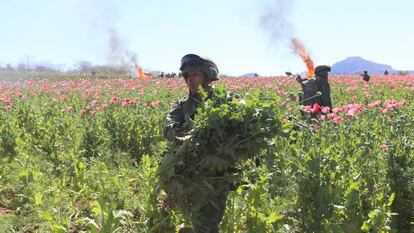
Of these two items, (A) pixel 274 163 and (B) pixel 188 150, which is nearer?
(B) pixel 188 150

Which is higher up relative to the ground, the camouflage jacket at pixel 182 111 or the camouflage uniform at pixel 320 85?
the camouflage uniform at pixel 320 85

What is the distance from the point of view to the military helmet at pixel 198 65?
3867 mm

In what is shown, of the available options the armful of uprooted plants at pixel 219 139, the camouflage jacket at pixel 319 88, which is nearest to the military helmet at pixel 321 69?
the camouflage jacket at pixel 319 88

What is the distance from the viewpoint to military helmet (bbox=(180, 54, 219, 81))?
12.7 feet

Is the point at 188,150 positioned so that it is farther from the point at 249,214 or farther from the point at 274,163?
the point at 274,163

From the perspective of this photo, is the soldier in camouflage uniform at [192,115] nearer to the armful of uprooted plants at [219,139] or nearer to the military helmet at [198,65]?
the military helmet at [198,65]

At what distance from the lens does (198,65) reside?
3.87 meters

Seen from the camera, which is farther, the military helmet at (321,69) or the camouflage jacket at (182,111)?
the military helmet at (321,69)

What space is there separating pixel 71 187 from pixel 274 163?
258 cm

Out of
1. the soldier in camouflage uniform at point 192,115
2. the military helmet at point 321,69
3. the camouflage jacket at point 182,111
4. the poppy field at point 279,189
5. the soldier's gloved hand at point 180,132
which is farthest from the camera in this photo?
the military helmet at point 321,69

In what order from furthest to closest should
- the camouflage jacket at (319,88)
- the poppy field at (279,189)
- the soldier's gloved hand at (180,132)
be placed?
the camouflage jacket at (319,88) → the poppy field at (279,189) → the soldier's gloved hand at (180,132)

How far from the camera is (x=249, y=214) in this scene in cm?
465

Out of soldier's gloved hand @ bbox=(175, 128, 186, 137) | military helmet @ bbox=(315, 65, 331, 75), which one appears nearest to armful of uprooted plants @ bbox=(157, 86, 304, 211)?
soldier's gloved hand @ bbox=(175, 128, 186, 137)

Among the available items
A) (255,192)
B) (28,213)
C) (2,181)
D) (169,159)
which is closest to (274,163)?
(255,192)
